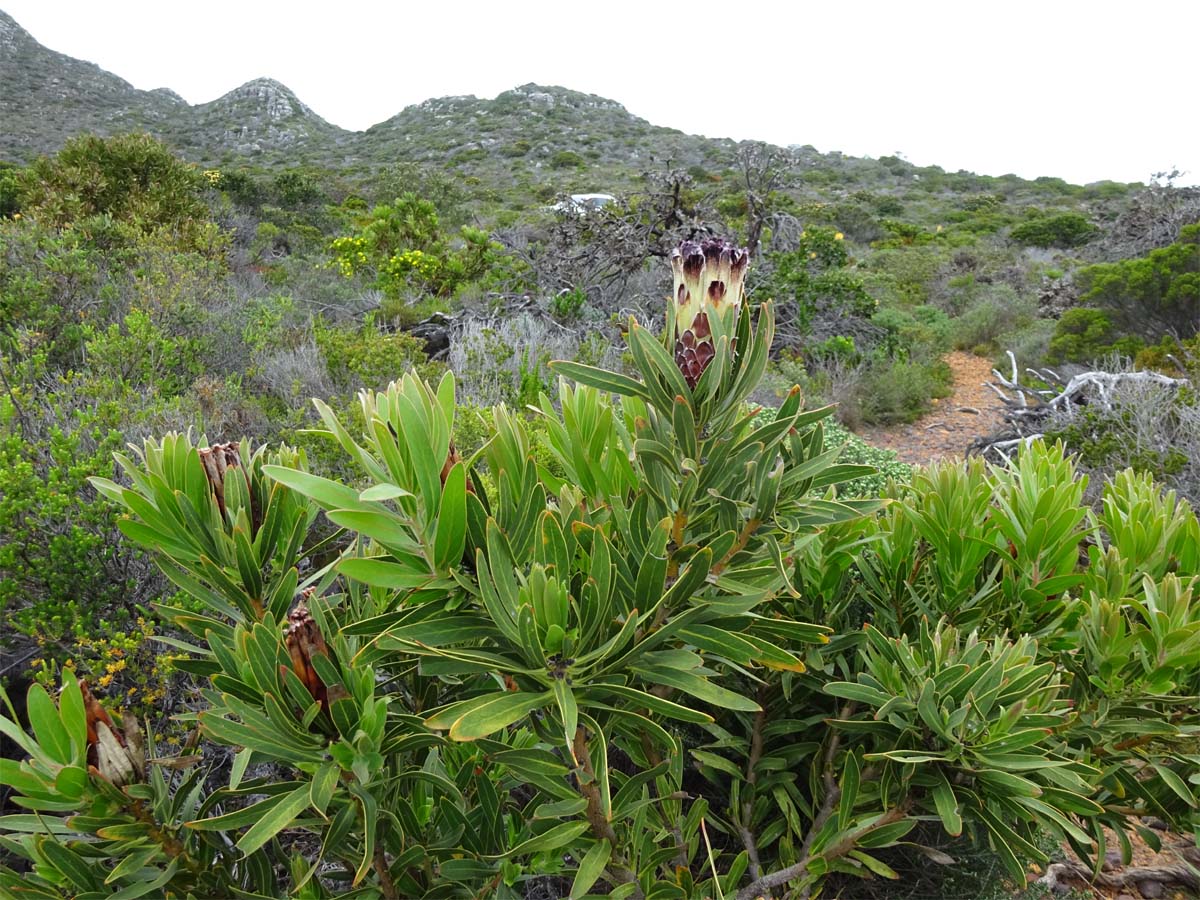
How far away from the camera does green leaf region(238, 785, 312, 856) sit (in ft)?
2.01

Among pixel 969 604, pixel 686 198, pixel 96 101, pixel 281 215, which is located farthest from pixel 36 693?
pixel 96 101

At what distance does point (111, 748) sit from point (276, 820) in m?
0.22

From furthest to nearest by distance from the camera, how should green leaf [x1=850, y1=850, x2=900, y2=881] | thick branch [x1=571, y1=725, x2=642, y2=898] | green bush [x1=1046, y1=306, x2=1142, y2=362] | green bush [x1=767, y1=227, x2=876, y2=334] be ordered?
green bush [x1=767, y1=227, x2=876, y2=334]
green bush [x1=1046, y1=306, x2=1142, y2=362]
green leaf [x1=850, y1=850, x2=900, y2=881]
thick branch [x1=571, y1=725, x2=642, y2=898]

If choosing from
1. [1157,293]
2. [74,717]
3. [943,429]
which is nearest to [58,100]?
[943,429]

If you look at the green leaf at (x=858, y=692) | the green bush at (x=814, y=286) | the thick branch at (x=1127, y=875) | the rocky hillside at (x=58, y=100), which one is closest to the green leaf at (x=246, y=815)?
the green leaf at (x=858, y=692)

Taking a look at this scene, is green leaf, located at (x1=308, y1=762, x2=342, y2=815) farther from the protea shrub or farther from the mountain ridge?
the mountain ridge

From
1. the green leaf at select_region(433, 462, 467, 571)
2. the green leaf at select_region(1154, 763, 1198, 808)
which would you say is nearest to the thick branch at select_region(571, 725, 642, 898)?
the green leaf at select_region(433, 462, 467, 571)

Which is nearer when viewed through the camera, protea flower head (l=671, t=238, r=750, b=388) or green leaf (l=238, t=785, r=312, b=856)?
green leaf (l=238, t=785, r=312, b=856)

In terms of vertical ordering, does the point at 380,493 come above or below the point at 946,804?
above

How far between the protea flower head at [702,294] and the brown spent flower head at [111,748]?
2.44 ft

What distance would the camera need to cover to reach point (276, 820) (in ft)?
2.10

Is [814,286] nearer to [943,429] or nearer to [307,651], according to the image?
[943,429]

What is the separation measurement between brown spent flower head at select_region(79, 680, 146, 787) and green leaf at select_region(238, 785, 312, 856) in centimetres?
18

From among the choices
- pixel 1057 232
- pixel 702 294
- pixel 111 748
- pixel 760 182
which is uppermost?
pixel 1057 232
